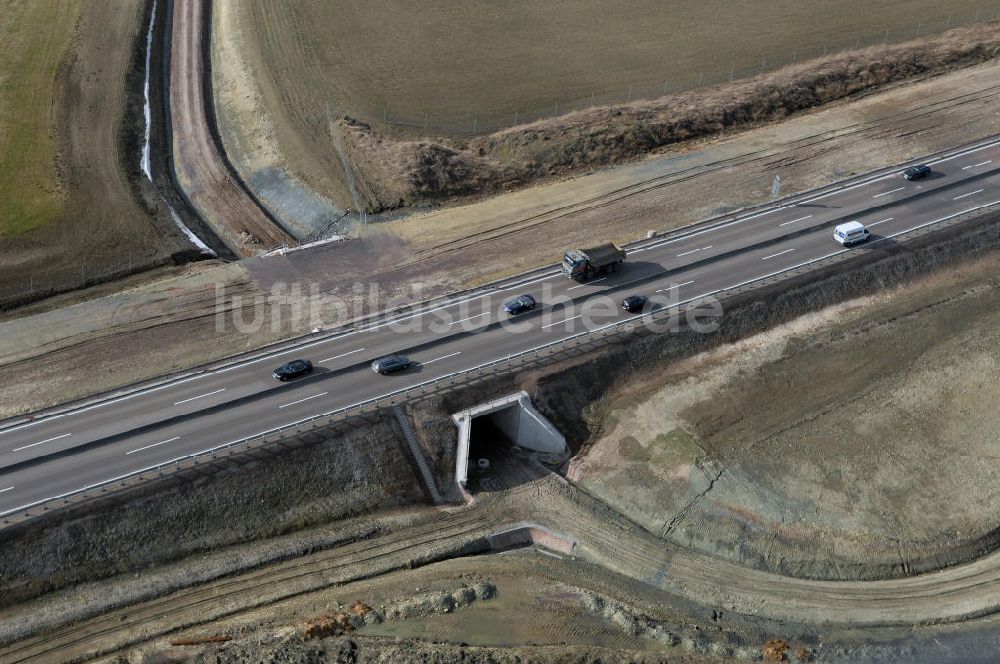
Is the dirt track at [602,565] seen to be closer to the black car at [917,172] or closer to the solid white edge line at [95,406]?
the solid white edge line at [95,406]

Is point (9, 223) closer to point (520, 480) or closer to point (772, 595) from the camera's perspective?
point (520, 480)

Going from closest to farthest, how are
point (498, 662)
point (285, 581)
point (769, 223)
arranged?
point (498, 662) → point (285, 581) → point (769, 223)

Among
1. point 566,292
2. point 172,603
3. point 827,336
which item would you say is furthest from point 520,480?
point 827,336

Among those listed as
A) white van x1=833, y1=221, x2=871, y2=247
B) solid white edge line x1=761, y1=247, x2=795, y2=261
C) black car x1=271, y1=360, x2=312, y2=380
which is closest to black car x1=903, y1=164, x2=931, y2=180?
white van x1=833, y1=221, x2=871, y2=247

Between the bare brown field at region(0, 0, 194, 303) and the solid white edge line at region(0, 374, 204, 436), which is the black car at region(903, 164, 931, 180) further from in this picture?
the bare brown field at region(0, 0, 194, 303)

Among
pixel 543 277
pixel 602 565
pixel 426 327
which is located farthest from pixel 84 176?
pixel 602 565

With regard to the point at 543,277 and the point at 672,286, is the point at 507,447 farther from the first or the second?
the point at 672,286

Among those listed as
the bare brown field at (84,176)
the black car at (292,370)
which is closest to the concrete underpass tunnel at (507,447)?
the black car at (292,370)
